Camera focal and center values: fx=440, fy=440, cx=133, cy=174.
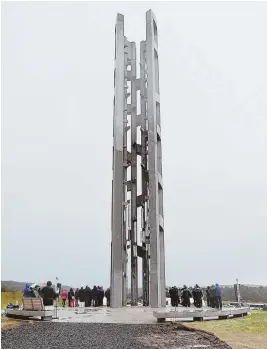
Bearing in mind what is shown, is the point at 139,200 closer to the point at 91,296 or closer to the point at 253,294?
the point at 91,296

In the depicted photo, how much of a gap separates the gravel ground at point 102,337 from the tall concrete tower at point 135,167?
8.29 m

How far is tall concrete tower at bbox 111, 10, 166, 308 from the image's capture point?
20125 mm

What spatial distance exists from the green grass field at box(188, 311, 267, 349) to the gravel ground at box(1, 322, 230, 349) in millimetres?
400

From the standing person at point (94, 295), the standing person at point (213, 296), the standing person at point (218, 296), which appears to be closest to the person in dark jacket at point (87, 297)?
the standing person at point (94, 295)

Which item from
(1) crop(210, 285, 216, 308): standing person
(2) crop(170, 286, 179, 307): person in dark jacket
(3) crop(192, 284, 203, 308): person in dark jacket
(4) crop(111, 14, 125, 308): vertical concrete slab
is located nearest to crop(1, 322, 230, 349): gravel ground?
(1) crop(210, 285, 216, 308): standing person

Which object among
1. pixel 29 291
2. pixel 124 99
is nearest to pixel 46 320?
pixel 29 291

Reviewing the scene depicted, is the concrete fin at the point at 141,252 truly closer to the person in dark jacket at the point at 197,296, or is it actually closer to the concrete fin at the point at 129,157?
the person in dark jacket at the point at 197,296

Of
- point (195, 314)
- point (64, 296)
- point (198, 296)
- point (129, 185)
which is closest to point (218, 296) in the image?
point (198, 296)

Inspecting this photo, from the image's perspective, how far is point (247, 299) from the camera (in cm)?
2698

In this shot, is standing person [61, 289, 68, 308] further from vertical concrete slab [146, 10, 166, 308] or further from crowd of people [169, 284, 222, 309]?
crowd of people [169, 284, 222, 309]

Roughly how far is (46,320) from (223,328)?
5.12m

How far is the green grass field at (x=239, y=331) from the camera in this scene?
9124 mm

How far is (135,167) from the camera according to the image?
22.0 metres

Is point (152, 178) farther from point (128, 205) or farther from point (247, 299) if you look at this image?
point (247, 299)
